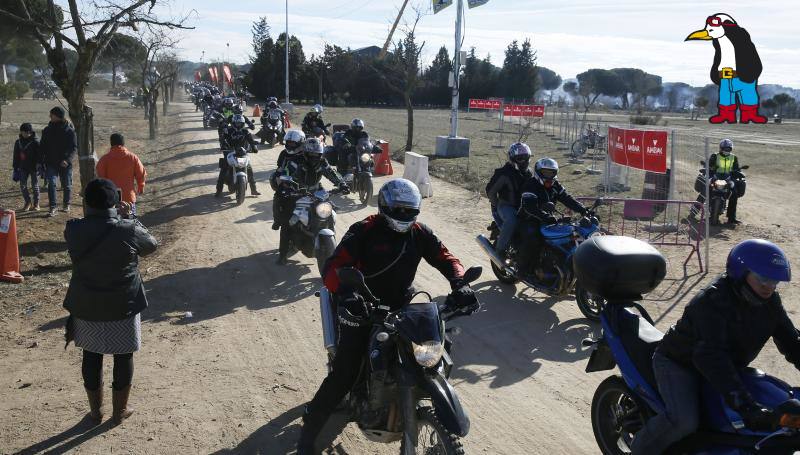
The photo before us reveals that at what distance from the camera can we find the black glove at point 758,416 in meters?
3.37

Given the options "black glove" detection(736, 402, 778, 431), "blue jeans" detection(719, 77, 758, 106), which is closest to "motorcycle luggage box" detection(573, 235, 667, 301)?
"black glove" detection(736, 402, 778, 431)

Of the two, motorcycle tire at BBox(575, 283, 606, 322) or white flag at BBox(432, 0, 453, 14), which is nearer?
motorcycle tire at BBox(575, 283, 606, 322)

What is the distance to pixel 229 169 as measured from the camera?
1501cm

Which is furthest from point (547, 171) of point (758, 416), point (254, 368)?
point (758, 416)

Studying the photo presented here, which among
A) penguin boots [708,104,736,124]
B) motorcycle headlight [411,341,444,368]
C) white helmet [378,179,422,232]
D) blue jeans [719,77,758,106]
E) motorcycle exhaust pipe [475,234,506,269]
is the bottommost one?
motorcycle exhaust pipe [475,234,506,269]

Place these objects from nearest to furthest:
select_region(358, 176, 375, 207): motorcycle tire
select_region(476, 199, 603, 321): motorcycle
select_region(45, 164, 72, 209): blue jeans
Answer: select_region(476, 199, 603, 321): motorcycle, select_region(45, 164, 72, 209): blue jeans, select_region(358, 176, 375, 207): motorcycle tire

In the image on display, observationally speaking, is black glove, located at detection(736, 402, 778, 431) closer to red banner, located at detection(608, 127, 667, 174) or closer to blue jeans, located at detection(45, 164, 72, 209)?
red banner, located at detection(608, 127, 667, 174)

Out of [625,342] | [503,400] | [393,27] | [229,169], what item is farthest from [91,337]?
[393,27]

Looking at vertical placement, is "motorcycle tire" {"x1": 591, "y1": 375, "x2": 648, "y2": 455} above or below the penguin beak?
below

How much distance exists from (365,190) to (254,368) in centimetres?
900

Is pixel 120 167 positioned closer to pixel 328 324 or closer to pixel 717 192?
pixel 328 324

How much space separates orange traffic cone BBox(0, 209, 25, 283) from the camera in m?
8.73

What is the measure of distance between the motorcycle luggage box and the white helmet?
126 cm

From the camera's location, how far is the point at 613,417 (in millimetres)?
4832
